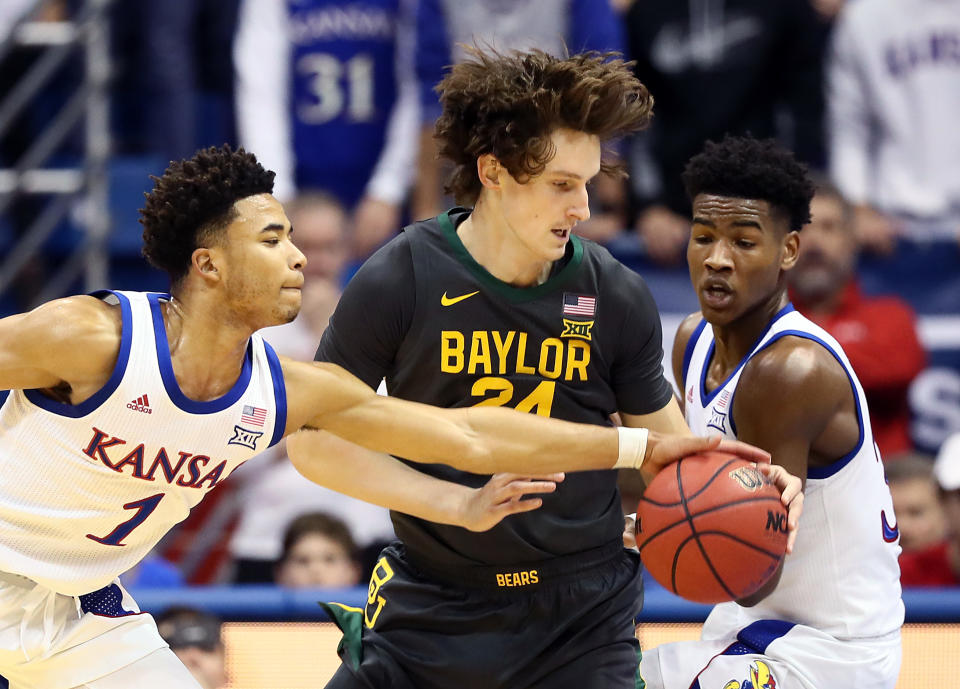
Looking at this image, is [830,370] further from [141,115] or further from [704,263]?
[141,115]

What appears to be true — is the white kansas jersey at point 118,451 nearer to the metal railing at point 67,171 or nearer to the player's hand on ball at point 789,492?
the player's hand on ball at point 789,492

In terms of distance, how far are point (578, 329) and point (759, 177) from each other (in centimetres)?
77

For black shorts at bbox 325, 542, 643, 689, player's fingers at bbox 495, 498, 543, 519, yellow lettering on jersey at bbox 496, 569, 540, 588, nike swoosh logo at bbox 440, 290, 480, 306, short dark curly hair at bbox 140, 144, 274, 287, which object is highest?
short dark curly hair at bbox 140, 144, 274, 287

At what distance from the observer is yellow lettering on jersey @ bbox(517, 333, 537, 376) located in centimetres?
367

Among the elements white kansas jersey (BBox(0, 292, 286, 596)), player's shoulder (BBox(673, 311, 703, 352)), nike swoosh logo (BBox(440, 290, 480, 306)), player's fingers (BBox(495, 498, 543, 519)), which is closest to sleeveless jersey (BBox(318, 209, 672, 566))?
nike swoosh logo (BBox(440, 290, 480, 306))

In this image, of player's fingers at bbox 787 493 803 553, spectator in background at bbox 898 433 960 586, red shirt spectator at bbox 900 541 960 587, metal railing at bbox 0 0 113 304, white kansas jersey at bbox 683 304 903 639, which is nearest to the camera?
player's fingers at bbox 787 493 803 553

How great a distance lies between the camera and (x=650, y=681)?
3973 mm

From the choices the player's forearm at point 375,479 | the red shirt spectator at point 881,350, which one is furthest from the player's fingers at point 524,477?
the red shirt spectator at point 881,350

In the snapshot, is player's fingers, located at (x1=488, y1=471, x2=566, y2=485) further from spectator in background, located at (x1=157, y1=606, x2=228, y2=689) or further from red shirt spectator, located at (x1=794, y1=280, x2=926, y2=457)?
red shirt spectator, located at (x1=794, y1=280, x2=926, y2=457)

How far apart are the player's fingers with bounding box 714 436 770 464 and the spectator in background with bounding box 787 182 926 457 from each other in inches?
118

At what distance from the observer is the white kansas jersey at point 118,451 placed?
348cm

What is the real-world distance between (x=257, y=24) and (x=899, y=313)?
373cm

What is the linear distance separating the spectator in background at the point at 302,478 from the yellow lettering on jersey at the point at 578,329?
10.0ft

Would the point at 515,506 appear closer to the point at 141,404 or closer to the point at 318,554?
the point at 141,404
